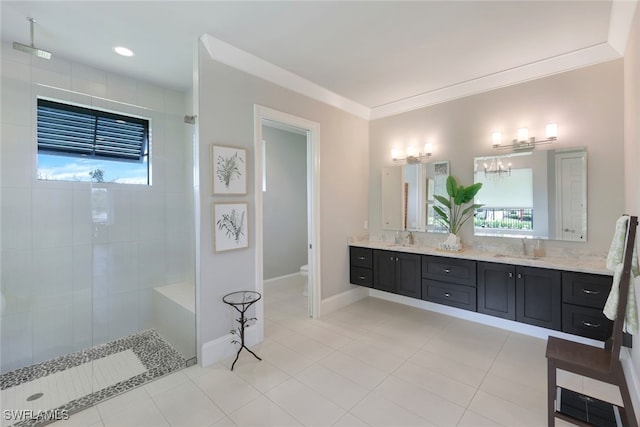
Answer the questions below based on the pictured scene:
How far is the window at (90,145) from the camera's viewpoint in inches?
111

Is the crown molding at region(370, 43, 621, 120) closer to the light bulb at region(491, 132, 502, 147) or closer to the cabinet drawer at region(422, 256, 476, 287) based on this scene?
the light bulb at region(491, 132, 502, 147)

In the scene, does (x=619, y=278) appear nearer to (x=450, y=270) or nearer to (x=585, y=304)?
(x=585, y=304)

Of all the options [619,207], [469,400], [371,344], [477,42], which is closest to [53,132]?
[371,344]

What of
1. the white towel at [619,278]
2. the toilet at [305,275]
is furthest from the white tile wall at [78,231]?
the white towel at [619,278]

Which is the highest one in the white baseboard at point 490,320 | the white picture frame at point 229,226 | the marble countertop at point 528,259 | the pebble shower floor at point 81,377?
the white picture frame at point 229,226

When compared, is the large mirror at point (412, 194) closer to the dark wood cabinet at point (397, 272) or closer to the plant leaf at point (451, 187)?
the plant leaf at point (451, 187)

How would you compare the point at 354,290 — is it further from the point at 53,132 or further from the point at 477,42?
the point at 53,132

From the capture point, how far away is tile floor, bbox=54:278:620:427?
6.30 ft

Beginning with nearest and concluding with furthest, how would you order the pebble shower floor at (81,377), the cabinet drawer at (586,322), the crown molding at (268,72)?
the pebble shower floor at (81,377) → the cabinet drawer at (586,322) → the crown molding at (268,72)

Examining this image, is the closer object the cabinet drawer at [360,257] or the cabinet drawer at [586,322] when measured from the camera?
the cabinet drawer at [586,322]

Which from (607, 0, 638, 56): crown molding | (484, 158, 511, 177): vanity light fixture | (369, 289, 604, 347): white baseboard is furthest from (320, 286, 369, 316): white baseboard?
(607, 0, 638, 56): crown molding

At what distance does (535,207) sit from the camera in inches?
123

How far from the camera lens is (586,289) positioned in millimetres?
2479

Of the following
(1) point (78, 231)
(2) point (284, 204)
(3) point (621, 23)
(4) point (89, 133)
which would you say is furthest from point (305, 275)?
(3) point (621, 23)
